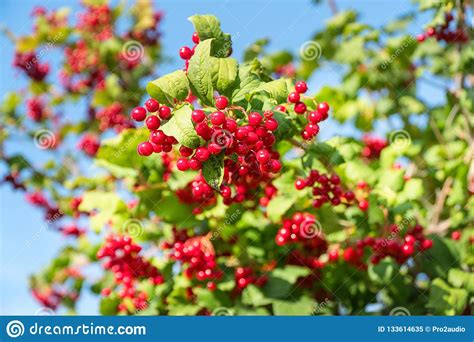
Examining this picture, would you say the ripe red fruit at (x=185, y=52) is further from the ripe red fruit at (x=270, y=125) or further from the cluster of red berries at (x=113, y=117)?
the cluster of red berries at (x=113, y=117)

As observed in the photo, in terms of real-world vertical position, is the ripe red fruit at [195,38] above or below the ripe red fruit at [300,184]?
above

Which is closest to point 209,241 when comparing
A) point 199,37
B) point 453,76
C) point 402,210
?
point 402,210

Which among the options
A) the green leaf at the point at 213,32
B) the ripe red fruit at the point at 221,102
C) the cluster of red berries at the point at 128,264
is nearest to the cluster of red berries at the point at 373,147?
the cluster of red berries at the point at 128,264

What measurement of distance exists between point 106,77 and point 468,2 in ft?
14.7

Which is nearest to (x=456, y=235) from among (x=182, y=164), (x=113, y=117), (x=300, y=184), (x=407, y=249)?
(x=407, y=249)

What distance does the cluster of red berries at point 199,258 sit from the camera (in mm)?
3617

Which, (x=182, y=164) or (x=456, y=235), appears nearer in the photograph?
(x=182, y=164)

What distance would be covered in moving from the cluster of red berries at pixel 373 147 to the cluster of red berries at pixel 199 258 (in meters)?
2.21

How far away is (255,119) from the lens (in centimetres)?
235

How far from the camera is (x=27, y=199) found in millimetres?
6324

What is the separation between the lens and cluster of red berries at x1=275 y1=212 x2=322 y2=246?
11.5 feet

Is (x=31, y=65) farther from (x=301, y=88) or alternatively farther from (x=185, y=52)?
(x=301, y=88)

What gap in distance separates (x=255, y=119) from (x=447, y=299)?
212 cm
